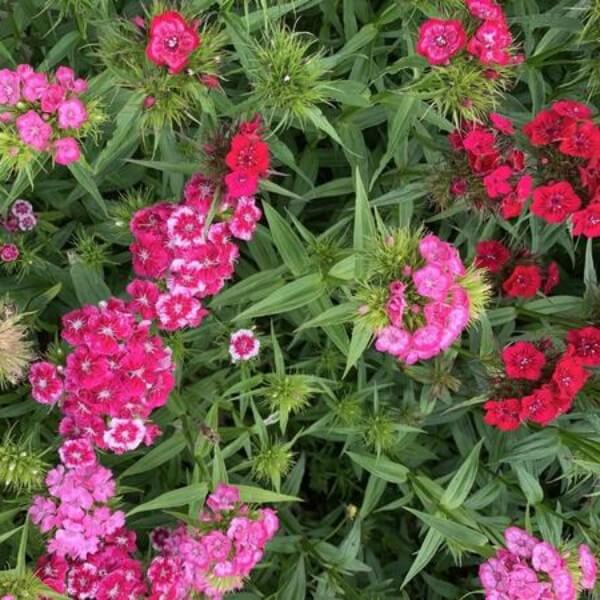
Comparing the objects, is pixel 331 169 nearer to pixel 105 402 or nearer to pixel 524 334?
pixel 524 334

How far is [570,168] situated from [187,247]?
152 cm

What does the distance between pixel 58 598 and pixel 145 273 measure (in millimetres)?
1194

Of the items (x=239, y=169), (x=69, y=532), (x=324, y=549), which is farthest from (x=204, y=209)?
(x=324, y=549)

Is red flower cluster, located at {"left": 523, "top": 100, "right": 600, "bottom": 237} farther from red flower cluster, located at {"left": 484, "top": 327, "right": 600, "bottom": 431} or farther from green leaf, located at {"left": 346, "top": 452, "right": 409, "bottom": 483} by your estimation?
green leaf, located at {"left": 346, "top": 452, "right": 409, "bottom": 483}

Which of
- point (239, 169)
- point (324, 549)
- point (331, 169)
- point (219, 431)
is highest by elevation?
point (239, 169)

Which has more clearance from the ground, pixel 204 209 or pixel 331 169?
pixel 204 209

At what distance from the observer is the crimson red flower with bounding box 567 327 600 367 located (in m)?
2.96

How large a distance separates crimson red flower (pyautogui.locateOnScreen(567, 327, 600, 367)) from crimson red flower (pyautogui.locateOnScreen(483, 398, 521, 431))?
12.0 inches

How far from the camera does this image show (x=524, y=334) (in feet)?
11.5

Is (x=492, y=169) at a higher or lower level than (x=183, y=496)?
higher

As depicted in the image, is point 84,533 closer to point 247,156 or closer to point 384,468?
point 384,468

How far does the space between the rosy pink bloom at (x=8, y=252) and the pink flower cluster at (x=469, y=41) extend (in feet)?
6.05

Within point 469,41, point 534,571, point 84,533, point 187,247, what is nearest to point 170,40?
point 187,247

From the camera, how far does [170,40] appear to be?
235 centimetres
